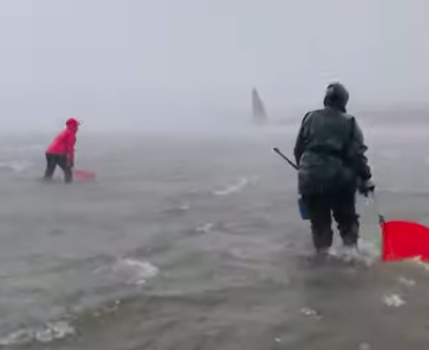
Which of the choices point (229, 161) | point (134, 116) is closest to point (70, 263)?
point (229, 161)

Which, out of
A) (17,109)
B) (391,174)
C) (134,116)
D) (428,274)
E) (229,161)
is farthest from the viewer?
(17,109)

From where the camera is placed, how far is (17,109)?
52906 millimetres

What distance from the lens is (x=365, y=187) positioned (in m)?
6.70

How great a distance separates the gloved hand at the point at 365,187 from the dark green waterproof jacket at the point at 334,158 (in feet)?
0.12

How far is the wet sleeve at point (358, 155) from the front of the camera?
263 inches

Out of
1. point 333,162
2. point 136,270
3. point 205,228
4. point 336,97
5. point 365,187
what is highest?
point 336,97

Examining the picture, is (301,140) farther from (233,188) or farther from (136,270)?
(233,188)

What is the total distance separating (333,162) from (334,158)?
0.04 m

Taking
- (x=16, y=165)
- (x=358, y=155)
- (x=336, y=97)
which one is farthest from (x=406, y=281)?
(x=16, y=165)

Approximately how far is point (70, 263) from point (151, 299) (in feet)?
5.37

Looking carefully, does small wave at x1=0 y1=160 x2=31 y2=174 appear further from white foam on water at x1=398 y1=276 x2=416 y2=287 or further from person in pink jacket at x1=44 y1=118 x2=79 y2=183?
white foam on water at x1=398 y1=276 x2=416 y2=287

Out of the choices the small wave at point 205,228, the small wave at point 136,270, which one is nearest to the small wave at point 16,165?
the small wave at point 205,228

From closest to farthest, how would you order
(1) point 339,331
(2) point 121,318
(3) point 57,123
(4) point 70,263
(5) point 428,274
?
1. (1) point 339,331
2. (2) point 121,318
3. (5) point 428,274
4. (4) point 70,263
5. (3) point 57,123

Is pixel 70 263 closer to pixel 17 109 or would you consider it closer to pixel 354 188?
pixel 354 188
